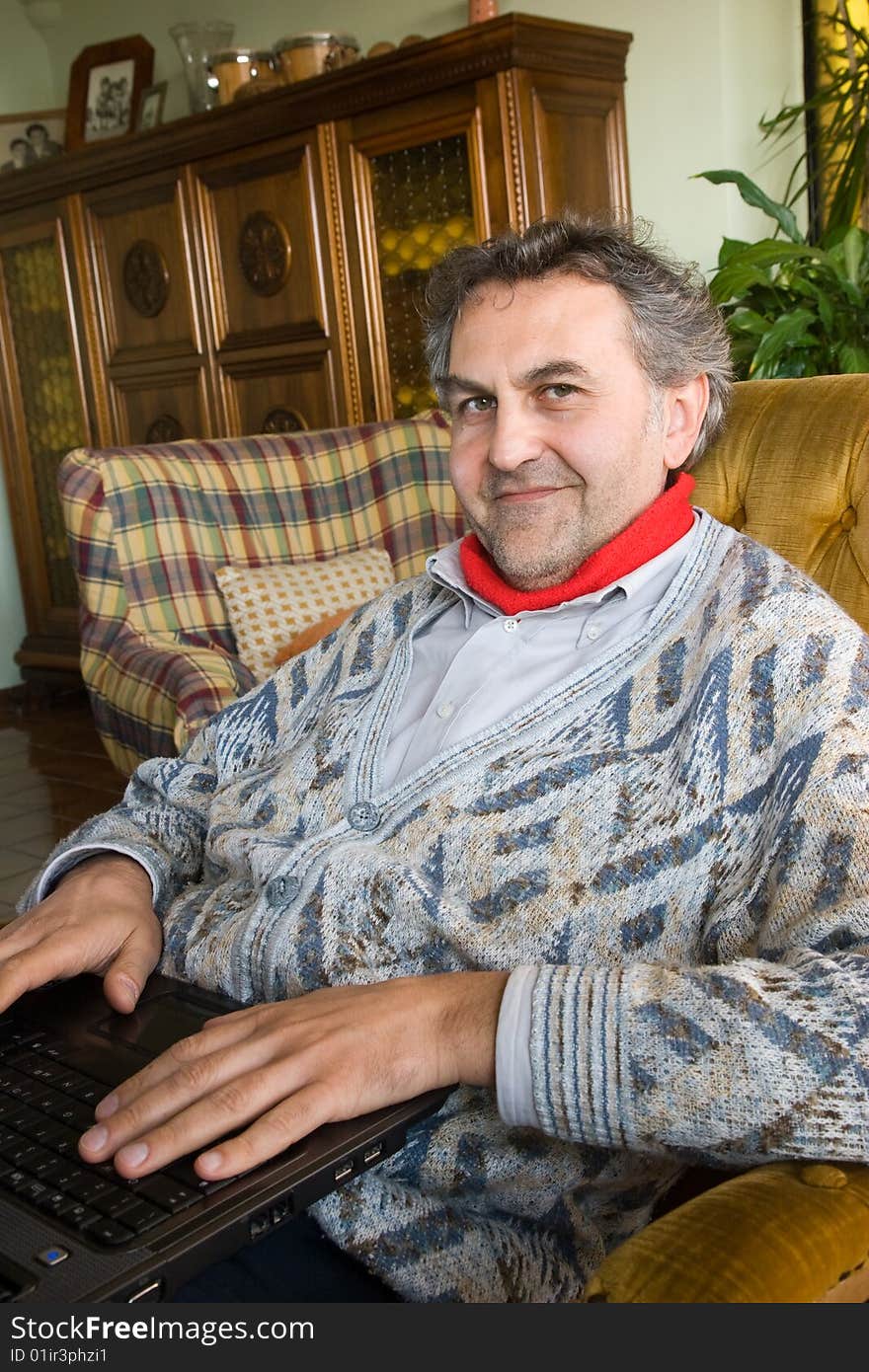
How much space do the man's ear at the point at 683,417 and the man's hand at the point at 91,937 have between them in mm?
680

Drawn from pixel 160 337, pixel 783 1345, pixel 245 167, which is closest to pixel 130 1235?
pixel 783 1345

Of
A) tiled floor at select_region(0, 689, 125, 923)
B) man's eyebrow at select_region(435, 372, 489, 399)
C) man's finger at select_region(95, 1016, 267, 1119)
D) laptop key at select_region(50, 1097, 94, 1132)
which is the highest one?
man's eyebrow at select_region(435, 372, 489, 399)

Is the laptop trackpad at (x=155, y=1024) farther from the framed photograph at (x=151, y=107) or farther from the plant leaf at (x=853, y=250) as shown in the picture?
the framed photograph at (x=151, y=107)

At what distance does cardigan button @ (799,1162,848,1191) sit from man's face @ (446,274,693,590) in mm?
650

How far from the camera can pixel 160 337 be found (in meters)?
4.39

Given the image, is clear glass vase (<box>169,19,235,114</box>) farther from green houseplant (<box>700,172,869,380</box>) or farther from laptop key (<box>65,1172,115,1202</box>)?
laptop key (<box>65,1172,115,1202</box>)

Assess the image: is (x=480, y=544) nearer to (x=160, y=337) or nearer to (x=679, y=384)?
(x=679, y=384)

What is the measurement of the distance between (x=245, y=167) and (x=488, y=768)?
3244 mm

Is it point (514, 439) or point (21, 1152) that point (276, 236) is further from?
point (21, 1152)

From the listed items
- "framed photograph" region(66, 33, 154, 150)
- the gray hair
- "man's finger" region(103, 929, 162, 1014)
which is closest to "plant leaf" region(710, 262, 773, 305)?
the gray hair

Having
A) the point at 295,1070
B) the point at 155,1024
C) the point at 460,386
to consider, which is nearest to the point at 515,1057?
the point at 295,1070

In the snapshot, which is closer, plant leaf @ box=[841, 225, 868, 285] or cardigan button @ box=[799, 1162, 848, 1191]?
cardigan button @ box=[799, 1162, 848, 1191]

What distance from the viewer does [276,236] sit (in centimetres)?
388

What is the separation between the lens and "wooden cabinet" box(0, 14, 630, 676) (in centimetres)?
333
